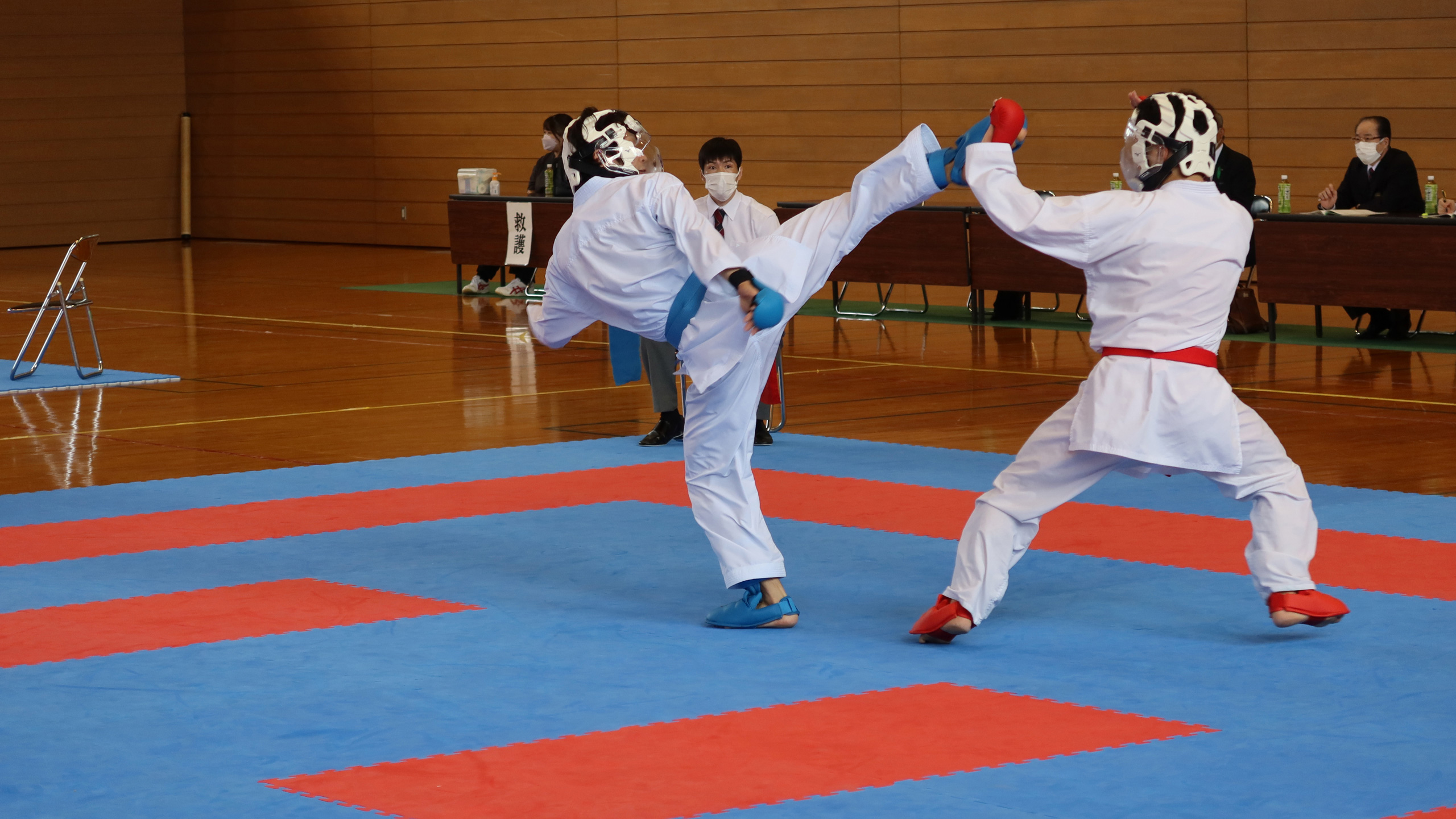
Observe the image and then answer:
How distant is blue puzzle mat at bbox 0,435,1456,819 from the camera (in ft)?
11.4

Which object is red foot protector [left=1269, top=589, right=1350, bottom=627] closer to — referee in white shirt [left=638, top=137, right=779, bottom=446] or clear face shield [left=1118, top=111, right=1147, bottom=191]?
clear face shield [left=1118, top=111, right=1147, bottom=191]

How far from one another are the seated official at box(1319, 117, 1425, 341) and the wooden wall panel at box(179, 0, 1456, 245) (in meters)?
1.81

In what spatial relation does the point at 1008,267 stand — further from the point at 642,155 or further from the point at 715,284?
the point at 715,284

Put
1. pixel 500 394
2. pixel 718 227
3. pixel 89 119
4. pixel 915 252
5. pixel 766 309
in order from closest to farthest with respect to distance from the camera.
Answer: pixel 766 309 → pixel 718 227 → pixel 500 394 → pixel 915 252 → pixel 89 119

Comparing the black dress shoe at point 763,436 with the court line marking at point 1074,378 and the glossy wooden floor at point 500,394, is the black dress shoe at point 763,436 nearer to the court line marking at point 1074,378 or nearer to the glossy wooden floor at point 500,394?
the glossy wooden floor at point 500,394

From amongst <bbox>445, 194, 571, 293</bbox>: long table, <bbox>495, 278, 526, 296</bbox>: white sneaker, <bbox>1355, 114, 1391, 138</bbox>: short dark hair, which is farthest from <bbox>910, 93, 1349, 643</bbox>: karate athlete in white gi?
<bbox>495, 278, 526, 296</bbox>: white sneaker

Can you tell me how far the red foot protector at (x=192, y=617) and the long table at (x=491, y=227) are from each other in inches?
373

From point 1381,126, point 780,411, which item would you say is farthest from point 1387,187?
point 780,411

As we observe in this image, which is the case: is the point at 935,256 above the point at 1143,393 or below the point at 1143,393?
above

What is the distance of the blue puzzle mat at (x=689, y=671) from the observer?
3.47 metres

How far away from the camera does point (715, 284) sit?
4.58 meters

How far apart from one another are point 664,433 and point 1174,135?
385 cm

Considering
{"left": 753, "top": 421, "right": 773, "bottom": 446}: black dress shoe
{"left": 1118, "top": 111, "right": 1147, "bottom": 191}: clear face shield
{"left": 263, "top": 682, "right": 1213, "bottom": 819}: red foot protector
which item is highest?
{"left": 1118, "top": 111, "right": 1147, "bottom": 191}: clear face shield

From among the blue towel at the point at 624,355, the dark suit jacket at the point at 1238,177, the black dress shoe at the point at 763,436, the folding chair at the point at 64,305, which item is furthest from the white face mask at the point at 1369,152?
the blue towel at the point at 624,355
